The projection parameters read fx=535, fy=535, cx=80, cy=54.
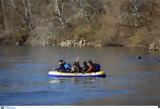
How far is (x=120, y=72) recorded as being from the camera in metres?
25.0

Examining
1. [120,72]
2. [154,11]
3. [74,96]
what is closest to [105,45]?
[154,11]

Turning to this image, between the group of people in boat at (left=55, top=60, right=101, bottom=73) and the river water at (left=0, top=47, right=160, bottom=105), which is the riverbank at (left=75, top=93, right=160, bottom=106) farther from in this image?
the group of people in boat at (left=55, top=60, right=101, bottom=73)

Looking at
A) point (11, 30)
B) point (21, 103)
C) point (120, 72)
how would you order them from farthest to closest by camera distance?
point (11, 30), point (120, 72), point (21, 103)

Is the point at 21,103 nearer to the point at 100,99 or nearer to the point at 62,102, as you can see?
the point at 62,102

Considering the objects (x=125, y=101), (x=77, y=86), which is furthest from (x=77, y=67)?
(x=125, y=101)

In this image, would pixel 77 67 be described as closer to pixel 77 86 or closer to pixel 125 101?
pixel 77 86

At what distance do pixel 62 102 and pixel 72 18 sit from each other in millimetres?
35837

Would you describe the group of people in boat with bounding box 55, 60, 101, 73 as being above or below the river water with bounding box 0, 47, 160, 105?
above

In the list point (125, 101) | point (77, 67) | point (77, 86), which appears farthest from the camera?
point (77, 67)

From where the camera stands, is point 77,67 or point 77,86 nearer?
point 77,86

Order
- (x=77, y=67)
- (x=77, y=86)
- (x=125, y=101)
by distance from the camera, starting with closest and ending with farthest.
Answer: (x=125, y=101) < (x=77, y=86) < (x=77, y=67)

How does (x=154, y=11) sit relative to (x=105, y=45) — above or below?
above

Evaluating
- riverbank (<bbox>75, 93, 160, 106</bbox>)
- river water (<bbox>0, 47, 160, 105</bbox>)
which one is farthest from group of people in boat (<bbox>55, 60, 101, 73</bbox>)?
riverbank (<bbox>75, 93, 160, 106</bbox>)

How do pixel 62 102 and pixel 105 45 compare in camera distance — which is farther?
pixel 105 45
